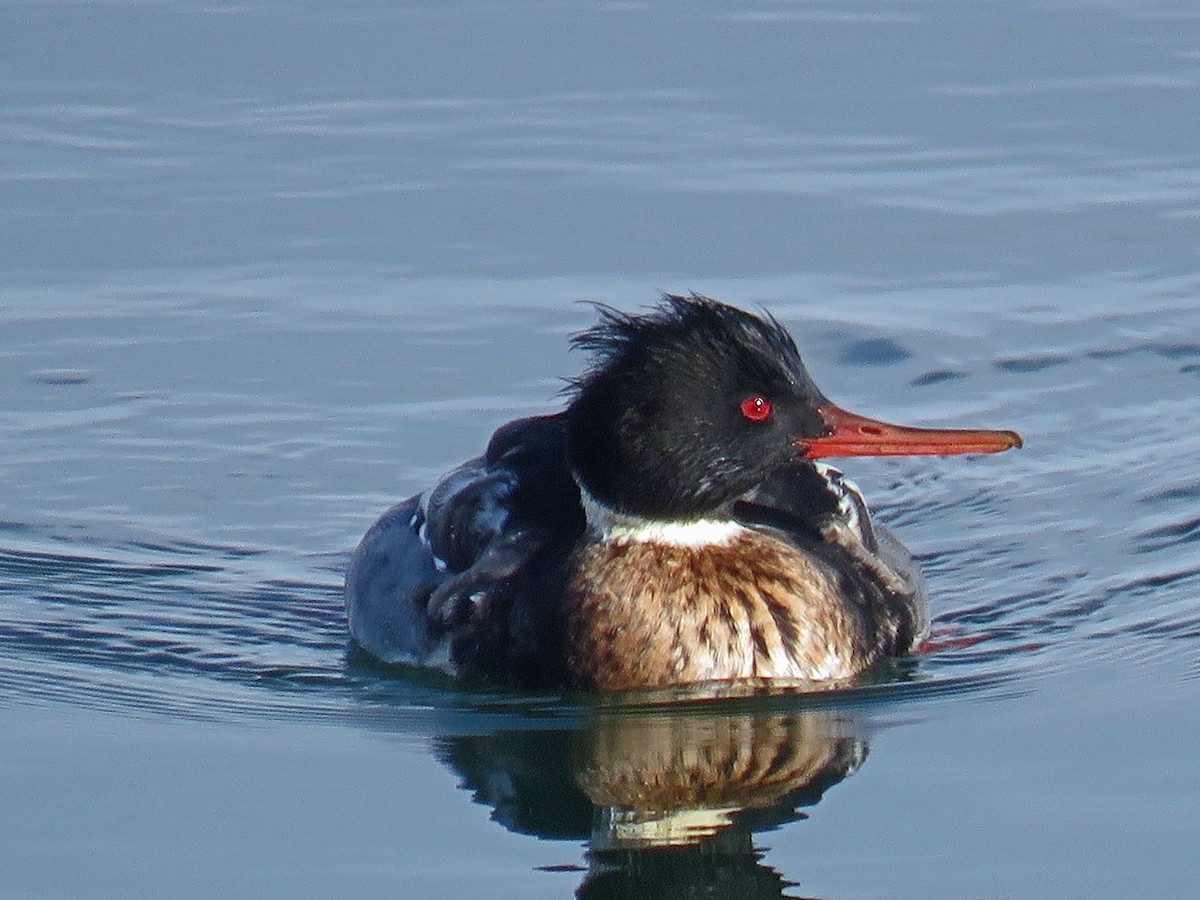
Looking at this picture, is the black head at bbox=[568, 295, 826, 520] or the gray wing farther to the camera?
the gray wing

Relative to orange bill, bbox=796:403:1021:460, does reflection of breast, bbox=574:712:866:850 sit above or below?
below

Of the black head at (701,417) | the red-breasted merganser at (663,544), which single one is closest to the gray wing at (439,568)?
the red-breasted merganser at (663,544)

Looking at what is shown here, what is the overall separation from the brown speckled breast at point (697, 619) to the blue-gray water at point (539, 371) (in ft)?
0.82

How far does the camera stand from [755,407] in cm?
1020

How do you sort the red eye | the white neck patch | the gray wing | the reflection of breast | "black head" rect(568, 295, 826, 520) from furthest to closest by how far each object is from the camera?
1. the gray wing
2. the white neck patch
3. the red eye
4. "black head" rect(568, 295, 826, 520)
5. the reflection of breast

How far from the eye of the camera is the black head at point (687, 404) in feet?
33.1

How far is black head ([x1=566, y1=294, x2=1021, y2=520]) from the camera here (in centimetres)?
1008

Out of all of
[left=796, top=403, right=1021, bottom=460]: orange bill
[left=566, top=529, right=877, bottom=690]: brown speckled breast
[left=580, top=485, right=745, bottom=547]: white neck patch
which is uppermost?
[left=796, top=403, right=1021, bottom=460]: orange bill

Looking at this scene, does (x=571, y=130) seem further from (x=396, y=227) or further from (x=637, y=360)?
(x=637, y=360)

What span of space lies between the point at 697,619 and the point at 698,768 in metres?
1.13

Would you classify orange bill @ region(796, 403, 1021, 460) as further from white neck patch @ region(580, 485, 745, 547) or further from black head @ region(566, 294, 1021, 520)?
white neck patch @ region(580, 485, 745, 547)

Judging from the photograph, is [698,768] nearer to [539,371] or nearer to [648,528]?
[648,528]

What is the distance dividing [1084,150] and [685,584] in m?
7.43

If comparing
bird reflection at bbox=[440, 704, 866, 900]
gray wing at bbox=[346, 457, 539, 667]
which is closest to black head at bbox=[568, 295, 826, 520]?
gray wing at bbox=[346, 457, 539, 667]
